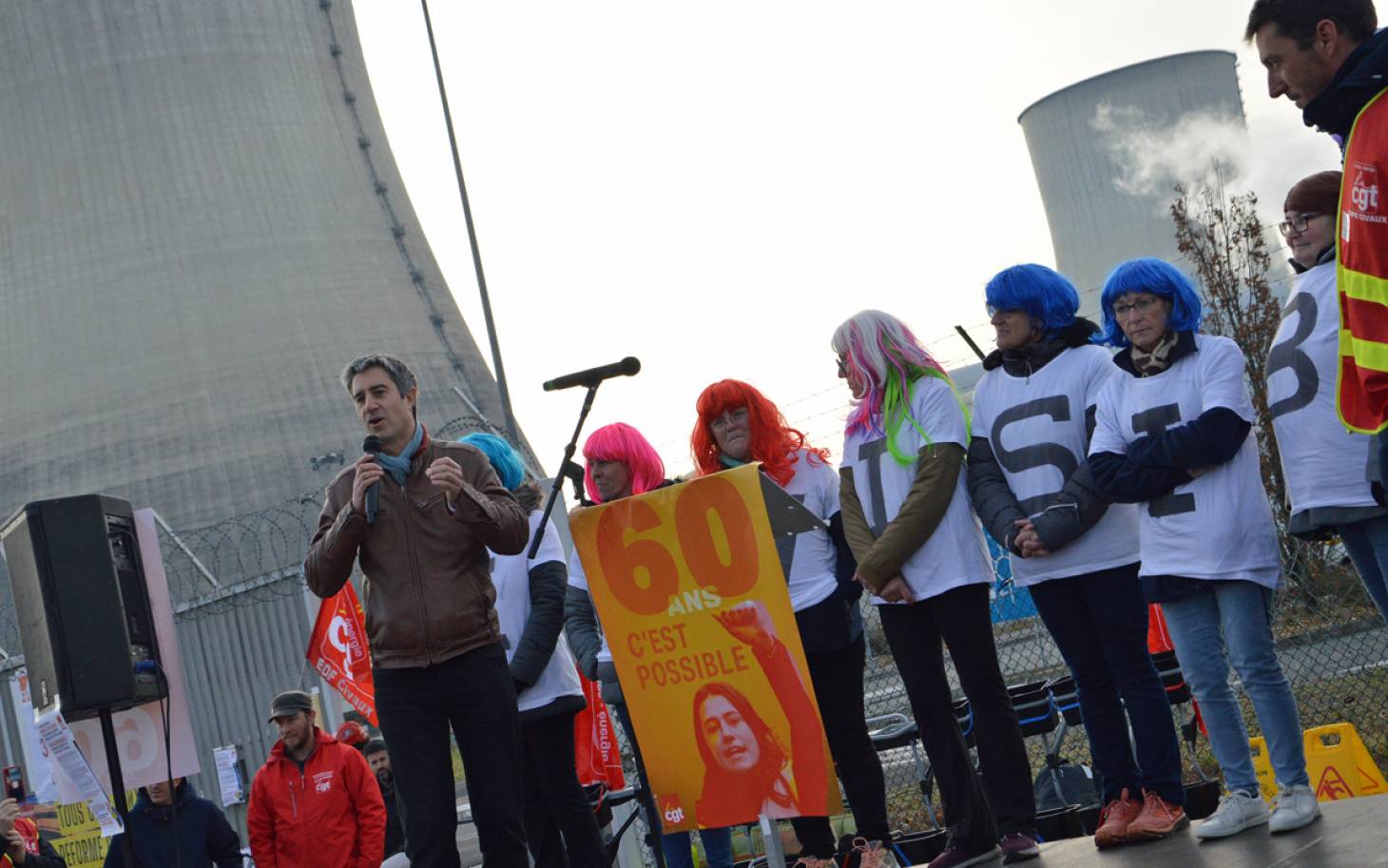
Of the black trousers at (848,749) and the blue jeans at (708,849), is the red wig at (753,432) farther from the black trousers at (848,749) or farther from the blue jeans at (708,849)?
the blue jeans at (708,849)

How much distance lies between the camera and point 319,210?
16078mm

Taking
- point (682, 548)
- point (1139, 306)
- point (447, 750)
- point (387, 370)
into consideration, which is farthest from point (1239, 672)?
point (387, 370)

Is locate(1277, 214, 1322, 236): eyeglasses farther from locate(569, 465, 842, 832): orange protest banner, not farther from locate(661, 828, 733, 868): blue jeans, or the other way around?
locate(661, 828, 733, 868): blue jeans

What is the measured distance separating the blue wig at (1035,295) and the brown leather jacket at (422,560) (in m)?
1.34

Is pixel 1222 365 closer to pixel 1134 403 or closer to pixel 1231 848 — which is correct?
pixel 1134 403

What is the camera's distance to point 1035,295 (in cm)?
384

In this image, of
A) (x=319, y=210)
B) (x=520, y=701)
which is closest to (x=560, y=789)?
(x=520, y=701)

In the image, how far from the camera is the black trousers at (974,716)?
3658mm

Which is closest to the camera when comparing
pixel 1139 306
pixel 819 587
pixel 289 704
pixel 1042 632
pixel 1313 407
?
pixel 1313 407

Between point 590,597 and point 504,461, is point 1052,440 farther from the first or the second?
point 504,461

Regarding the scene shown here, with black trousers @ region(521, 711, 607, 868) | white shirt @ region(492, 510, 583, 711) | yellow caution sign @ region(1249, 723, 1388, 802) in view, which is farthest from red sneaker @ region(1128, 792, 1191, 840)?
white shirt @ region(492, 510, 583, 711)

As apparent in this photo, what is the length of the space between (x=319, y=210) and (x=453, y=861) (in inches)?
531

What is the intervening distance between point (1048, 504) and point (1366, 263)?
1.74 metres

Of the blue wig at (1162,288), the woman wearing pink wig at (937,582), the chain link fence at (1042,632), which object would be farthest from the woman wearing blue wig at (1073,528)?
the chain link fence at (1042,632)
